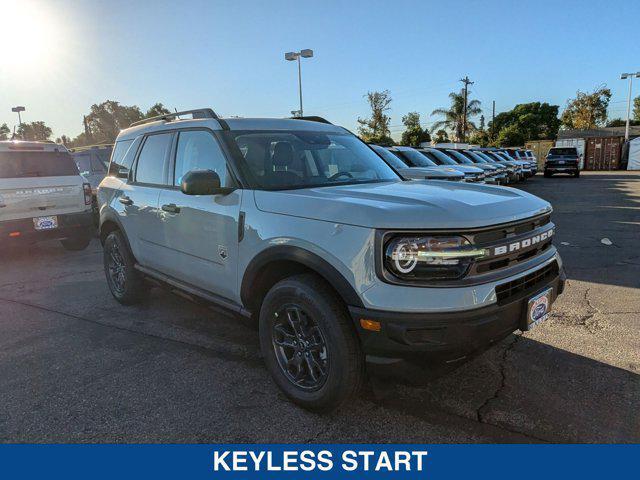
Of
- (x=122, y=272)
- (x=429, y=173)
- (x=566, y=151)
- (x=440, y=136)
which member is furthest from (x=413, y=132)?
(x=122, y=272)

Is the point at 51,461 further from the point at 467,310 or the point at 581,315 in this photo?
the point at 581,315

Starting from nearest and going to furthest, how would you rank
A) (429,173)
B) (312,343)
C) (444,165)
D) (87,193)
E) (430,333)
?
(430,333), (312,343), (87,193), (429,173), (444,165)

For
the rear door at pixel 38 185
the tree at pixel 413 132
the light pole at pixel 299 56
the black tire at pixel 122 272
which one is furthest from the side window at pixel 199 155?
the tree at pixel 413 132

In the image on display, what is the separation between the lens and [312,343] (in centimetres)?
278

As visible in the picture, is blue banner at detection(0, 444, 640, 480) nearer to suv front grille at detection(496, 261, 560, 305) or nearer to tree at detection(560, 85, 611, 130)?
suv front grille at detection(496, 261, 560, 305)

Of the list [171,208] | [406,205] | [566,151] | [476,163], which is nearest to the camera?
[406,205]

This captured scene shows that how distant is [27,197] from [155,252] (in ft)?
14.2

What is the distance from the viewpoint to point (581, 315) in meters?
4.39

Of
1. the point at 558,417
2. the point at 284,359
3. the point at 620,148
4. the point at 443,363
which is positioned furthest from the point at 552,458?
the point at 620,148

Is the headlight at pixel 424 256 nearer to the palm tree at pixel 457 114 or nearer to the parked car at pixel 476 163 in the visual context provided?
the parked car at pixel 476 163

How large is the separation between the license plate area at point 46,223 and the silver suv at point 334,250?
163 inches

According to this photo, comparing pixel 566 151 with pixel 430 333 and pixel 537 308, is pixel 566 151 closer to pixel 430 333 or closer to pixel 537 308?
pixel 537 308

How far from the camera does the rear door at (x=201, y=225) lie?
3.25 metres

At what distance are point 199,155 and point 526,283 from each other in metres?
2.56
